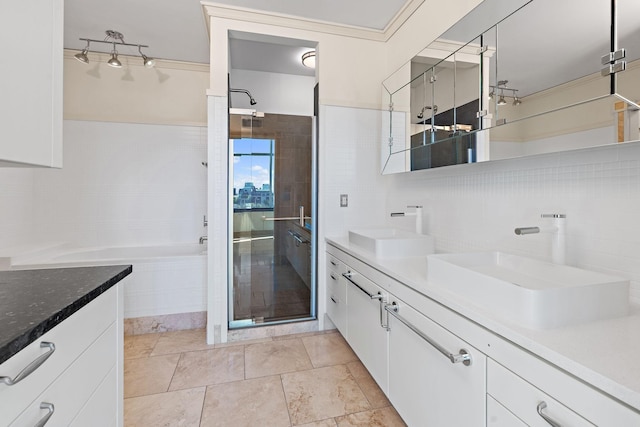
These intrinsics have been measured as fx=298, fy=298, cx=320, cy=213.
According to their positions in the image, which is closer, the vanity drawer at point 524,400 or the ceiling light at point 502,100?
the vanity drawer at point 524,400

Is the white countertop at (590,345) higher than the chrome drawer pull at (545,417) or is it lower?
higher

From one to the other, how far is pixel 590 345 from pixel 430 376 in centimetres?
62

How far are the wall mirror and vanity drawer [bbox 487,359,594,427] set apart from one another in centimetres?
86

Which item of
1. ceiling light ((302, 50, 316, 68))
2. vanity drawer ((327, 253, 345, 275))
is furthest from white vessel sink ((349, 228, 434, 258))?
Result: ceiling light ((302, 50, 316, 68))

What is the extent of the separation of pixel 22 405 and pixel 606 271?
5.96ft

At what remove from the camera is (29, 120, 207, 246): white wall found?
3.17m

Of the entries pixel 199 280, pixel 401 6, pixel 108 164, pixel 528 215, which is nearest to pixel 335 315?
pixel 199 280

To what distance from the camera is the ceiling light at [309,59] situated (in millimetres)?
3180

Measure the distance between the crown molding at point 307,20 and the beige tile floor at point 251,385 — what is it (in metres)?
2.68

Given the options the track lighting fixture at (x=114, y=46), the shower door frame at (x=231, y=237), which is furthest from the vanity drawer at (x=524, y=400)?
the track lighting fixture at (x=114, y=46)

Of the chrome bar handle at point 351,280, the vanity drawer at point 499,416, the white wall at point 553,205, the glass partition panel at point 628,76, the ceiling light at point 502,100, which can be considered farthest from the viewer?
the chrome bar handle at point 351,280

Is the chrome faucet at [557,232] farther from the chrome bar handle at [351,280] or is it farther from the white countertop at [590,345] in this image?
the chrome bar handle at [351,280]

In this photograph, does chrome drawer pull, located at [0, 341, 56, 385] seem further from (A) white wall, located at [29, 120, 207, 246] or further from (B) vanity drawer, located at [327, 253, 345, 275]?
(A) white wall, located at [29, 120, 207, 246]

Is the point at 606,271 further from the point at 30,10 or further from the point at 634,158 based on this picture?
the point at 30,10
